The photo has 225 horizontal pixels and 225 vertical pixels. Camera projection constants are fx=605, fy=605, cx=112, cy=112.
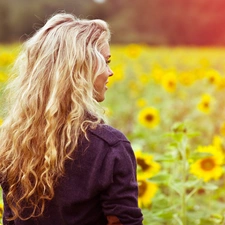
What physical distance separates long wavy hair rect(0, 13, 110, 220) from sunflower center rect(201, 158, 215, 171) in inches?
48.4

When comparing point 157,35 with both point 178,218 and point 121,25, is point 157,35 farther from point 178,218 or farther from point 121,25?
point 178,218

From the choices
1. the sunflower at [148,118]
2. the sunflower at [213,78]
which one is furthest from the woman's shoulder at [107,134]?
the sunflower at [213,78]

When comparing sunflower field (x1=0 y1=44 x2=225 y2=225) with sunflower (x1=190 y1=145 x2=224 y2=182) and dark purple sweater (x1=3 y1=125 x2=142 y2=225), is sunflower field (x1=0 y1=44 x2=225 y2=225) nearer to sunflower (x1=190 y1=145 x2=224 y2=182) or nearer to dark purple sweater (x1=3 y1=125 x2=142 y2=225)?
sunflower (x1=190 y1=145 x2=224 y2=182)

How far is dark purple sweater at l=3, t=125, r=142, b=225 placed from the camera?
1.65m

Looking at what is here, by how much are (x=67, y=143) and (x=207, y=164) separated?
136cm

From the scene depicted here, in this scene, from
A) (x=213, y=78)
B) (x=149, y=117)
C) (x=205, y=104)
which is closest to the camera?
(x=149, y=117)

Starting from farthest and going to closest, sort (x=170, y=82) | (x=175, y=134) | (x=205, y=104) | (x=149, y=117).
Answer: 1. (x=170, y=82)
2. (x=205, y=104)
3. (x=149, y=117)
4. (x=175, y=134)

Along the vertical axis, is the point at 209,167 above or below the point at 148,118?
above

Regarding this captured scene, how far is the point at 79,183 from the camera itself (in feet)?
5.51

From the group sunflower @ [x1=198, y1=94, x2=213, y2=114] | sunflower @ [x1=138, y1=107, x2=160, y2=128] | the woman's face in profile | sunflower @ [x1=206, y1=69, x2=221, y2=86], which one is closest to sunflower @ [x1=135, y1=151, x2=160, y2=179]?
the woman's face in profile

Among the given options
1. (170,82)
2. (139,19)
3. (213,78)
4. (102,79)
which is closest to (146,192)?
(102,79)

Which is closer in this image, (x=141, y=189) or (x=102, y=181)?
(x=102, y=181)

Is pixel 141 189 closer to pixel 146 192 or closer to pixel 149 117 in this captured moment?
pixel 146 192

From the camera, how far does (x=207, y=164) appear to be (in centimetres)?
287
